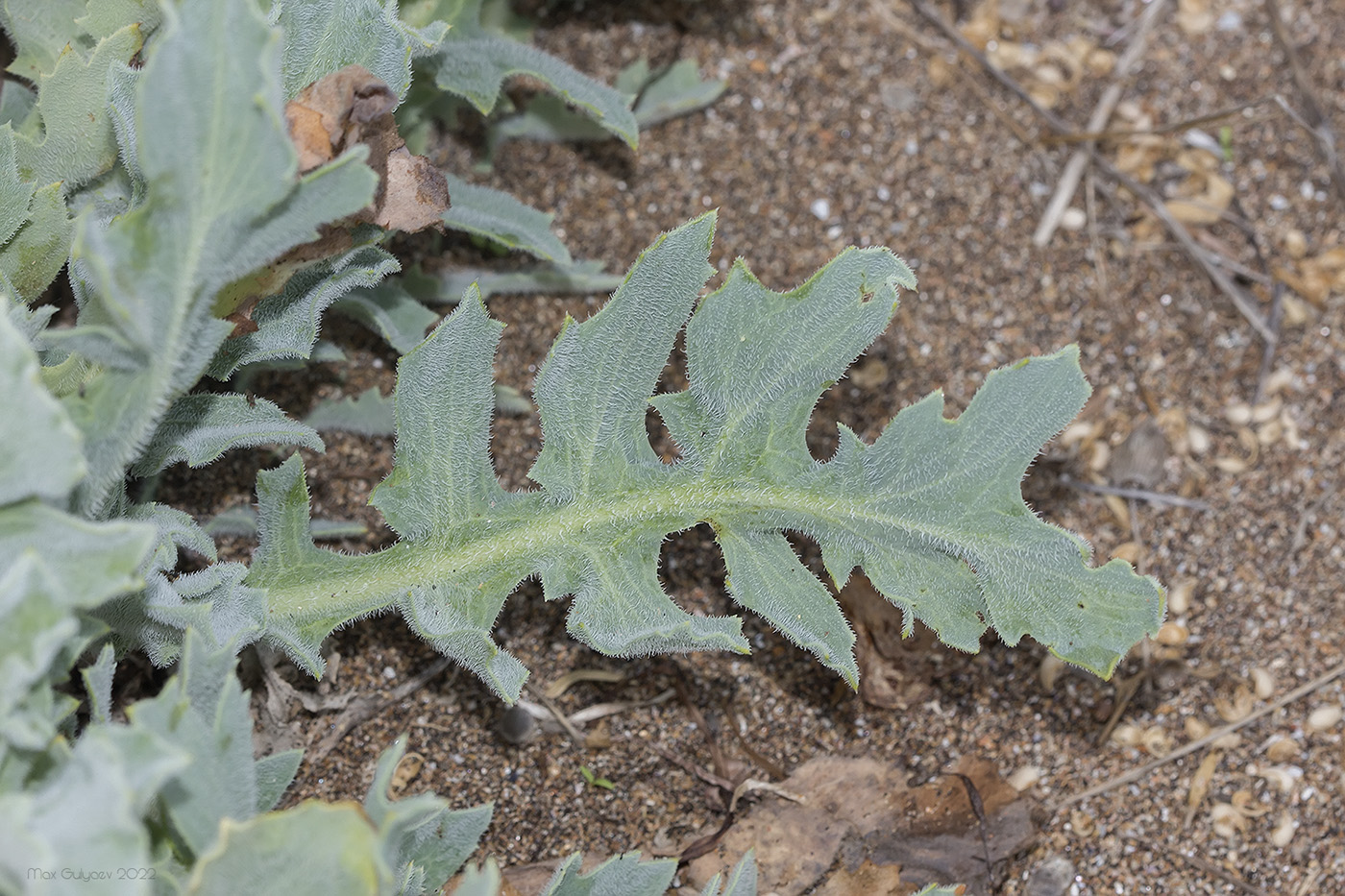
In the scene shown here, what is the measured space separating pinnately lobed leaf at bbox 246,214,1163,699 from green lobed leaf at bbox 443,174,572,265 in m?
0.54

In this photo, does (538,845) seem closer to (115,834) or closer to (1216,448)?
(115,834)

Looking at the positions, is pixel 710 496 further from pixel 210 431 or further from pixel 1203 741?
pixel 1203 741

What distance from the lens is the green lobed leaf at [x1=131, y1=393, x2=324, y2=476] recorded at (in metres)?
2.17

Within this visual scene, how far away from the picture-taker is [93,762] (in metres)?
1.48

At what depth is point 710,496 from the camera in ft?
7.64

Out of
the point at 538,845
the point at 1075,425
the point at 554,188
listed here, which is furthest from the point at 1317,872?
the point at 554,188

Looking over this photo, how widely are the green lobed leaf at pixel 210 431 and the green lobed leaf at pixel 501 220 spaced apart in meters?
0.63

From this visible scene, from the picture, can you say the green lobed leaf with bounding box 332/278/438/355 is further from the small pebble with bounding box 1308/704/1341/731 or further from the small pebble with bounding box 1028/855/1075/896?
the small pebble with bounding box 1308/704/1341/731

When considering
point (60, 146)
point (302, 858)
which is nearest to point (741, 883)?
point (302, 858)

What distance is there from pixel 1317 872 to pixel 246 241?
2.64 meters

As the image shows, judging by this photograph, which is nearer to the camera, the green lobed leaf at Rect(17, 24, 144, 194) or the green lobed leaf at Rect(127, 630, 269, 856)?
the green lobed leaf at Rect(127, 630, 269, 856)

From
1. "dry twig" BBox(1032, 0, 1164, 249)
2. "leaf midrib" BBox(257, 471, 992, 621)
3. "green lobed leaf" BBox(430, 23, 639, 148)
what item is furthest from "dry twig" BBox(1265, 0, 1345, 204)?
"leaf midrib" BBox(257, 471, 992, 621)

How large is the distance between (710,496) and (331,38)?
1074 millimetres

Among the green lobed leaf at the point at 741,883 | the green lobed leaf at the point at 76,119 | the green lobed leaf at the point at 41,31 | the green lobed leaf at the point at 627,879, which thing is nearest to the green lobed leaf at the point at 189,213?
the green lobed leaf at the point at 76,119
